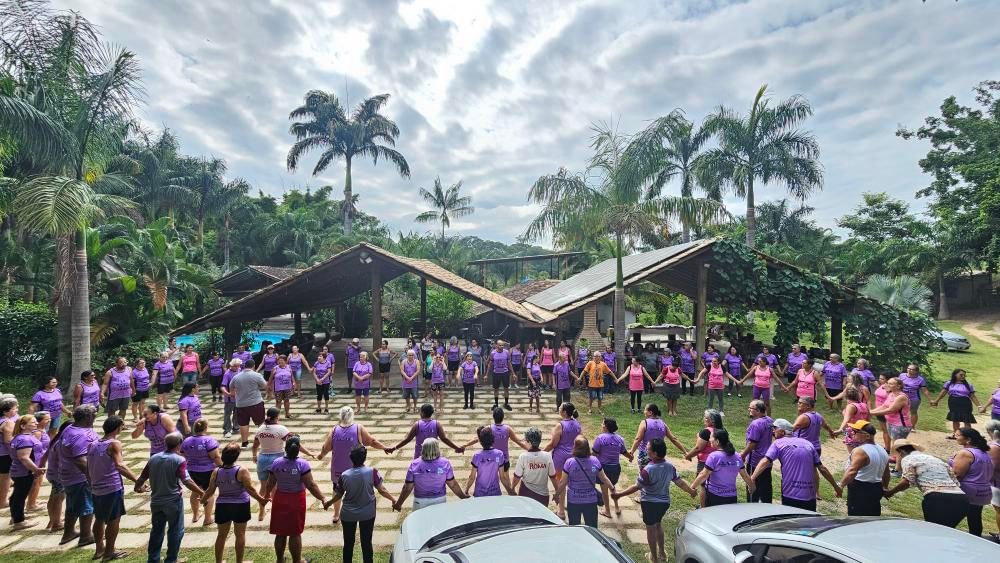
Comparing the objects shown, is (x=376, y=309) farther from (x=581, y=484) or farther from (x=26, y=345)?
(x=581, y=484)

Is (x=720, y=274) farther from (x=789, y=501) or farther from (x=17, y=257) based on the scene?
(x=17, y=257)

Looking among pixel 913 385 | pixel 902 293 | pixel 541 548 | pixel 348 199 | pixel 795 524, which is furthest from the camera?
pixel 348 199

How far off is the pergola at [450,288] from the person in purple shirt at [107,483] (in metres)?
8.39

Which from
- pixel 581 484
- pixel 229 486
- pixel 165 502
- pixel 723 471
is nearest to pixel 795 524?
pixel 723 471

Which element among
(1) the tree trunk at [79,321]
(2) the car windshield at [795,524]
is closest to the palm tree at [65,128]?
(1) the tree trunk at [79,321]

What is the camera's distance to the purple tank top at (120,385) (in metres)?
9.41

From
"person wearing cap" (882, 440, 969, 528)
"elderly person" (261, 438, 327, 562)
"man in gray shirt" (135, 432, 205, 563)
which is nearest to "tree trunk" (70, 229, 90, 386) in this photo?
"man in gray shirt" (135, 432, 205, 563)

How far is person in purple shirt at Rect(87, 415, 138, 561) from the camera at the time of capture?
5172 millimetres

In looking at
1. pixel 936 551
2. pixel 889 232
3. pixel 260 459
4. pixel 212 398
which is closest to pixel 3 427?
pixel 260 459

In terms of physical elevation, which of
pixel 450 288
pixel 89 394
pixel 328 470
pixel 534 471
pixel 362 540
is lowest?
pixel 328 470

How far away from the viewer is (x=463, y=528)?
3.79m

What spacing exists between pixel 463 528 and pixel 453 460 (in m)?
4.79

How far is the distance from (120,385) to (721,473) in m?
11.2

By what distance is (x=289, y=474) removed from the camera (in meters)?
4.86
